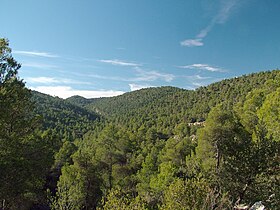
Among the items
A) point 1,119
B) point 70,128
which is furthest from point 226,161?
point 70,128

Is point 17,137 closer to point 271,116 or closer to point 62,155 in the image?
point 271,116

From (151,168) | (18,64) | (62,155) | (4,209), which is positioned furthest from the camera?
(62,155)

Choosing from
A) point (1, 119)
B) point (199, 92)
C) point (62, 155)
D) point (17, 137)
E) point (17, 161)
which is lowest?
point (62, 155)

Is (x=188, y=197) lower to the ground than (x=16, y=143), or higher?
lower

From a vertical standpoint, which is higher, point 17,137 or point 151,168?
point 17,137

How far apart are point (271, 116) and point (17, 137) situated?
18.8 metres

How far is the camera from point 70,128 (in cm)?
12462

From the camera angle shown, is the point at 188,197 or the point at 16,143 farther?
the point at 16,143

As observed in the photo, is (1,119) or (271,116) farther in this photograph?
(271,116)

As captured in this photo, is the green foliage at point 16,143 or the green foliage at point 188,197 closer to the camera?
the green foliage at point 188,197

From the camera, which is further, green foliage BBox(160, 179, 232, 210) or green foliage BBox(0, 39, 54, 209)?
green foliage BBox(0, 39, 54, 209)

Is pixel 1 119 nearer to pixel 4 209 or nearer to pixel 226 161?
pixel 4 209

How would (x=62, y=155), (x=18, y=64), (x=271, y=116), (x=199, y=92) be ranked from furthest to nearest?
(x=199, y=92)
(x=62, y=155)
(x=271, y=116)
(x=18, y=64)

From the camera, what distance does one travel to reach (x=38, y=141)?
16.3 metres
